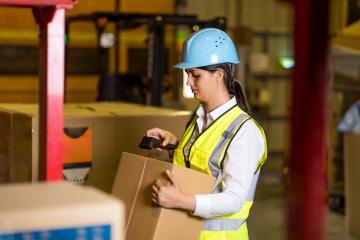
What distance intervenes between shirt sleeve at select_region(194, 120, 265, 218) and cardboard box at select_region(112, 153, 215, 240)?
0.22ft

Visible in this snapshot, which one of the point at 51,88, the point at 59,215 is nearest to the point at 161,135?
the point at 51,88

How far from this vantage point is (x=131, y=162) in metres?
3.09

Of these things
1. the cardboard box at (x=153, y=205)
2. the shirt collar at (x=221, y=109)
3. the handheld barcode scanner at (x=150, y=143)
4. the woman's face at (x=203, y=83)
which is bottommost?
the cardboard box at (x=153, y=205)

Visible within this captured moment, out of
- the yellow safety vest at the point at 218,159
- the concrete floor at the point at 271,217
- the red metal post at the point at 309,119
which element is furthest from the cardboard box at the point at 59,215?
the concrete floor at the point at 271,217

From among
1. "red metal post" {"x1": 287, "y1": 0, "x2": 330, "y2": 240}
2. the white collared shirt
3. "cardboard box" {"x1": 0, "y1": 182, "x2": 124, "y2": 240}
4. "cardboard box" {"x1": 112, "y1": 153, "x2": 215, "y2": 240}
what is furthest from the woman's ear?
"red metal post" {"x1": 287, "y1": 0, "x2": 330, "y2": 240}

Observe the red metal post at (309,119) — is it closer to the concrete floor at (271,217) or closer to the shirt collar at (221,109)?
the shirt collar at (221,109)

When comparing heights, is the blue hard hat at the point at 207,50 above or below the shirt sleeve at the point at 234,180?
above

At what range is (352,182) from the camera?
6344 mm

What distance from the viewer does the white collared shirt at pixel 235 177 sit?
2.84m

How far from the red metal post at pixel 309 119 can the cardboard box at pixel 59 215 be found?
1.25 feet

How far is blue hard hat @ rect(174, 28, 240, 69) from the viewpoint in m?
3.08

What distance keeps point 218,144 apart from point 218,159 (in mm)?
67

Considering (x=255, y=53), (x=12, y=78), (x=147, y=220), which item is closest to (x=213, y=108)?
(x=147, y=220)

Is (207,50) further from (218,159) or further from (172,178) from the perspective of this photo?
(172,178)
